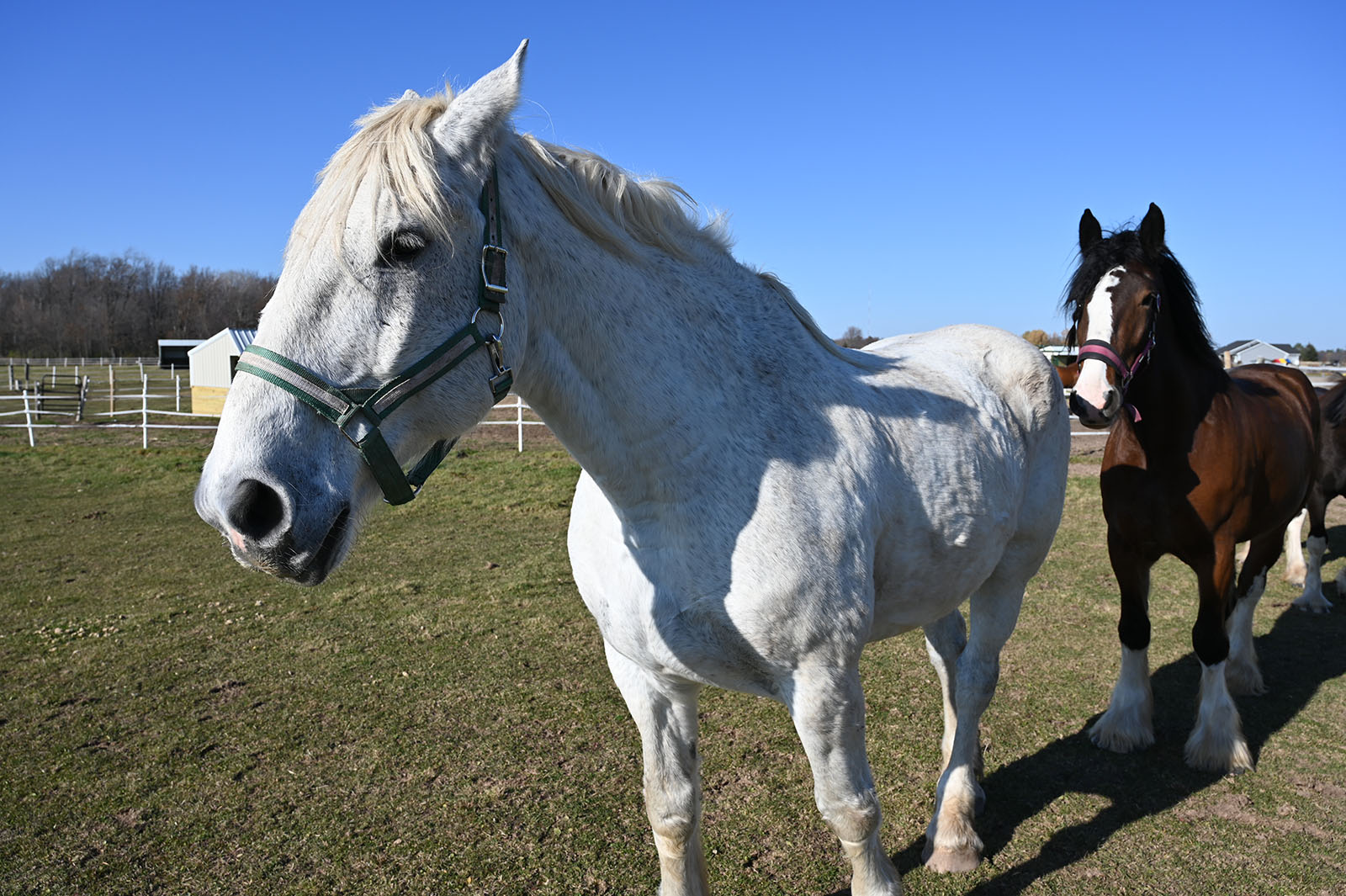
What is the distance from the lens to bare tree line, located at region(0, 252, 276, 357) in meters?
67.9

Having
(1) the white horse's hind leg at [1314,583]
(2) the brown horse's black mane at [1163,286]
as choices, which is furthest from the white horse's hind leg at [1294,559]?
(2) the brown horse's black mane at [1163,286]

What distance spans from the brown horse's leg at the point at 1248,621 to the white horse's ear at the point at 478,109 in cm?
487

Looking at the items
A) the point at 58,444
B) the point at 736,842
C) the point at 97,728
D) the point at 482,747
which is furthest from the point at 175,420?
the point at 736,842

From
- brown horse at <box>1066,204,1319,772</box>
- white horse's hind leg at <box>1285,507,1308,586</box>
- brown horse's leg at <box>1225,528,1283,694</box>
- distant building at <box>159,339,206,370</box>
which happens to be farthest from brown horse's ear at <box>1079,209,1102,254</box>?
distant building at <box>159,339,206,370</box>

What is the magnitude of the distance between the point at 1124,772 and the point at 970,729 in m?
1.18

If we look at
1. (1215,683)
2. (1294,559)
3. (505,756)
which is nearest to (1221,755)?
(1215,683)

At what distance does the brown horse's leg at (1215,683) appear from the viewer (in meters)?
3.72

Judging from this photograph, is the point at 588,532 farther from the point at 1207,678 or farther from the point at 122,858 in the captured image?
the point at 1207,678

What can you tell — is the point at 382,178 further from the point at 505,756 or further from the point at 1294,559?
the point at 1294,559

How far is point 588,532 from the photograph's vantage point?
6.97 ft

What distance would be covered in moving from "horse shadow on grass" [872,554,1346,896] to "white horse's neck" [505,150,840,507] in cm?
198

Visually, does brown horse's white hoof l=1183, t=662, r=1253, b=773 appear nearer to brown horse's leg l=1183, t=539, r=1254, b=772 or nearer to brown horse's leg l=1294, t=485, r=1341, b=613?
brown horse's leg l=1183, t=539, r=1254, b=772

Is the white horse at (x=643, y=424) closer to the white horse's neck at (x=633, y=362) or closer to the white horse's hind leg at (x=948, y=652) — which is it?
the white horse's neck at (x=633, y=362)

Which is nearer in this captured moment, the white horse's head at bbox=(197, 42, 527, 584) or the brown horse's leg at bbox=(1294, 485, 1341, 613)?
the white horse's head at bbox=(197, 42, 527, 584)
